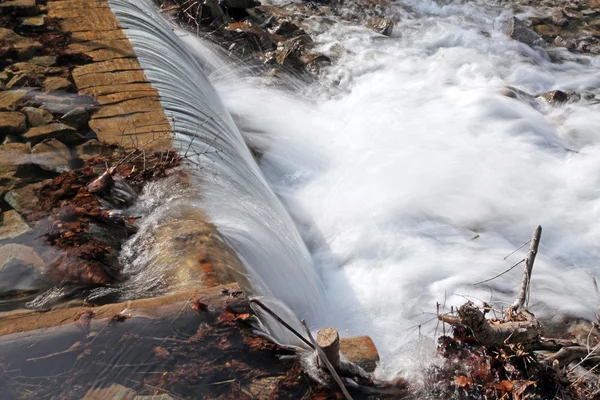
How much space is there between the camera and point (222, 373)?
8.71ft

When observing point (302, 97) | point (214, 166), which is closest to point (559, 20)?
point (302, 97)

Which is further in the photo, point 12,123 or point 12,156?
point 12,123

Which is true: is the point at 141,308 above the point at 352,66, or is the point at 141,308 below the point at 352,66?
above

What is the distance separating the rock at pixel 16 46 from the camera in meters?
5.22

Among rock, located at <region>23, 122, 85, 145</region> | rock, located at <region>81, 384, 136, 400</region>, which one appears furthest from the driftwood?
rock, located at <region>23, 122, 85, 145</region>

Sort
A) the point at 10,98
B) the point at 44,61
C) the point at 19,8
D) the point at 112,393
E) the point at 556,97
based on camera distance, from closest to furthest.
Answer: the point at 112,393
the point at 10,98
the point at 44,61
the point at 19,8
the point at 556,97

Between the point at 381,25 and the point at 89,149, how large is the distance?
7023 millimetres

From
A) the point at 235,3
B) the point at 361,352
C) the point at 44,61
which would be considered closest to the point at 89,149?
the point at 44,61

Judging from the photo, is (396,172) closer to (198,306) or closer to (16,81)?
(16,81)

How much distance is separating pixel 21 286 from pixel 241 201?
1650mm

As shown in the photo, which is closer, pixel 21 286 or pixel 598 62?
pixel 21 286

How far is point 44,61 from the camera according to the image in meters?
5.18

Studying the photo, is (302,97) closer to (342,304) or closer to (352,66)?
(352,66)

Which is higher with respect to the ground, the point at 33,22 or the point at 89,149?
the point at 33,22
